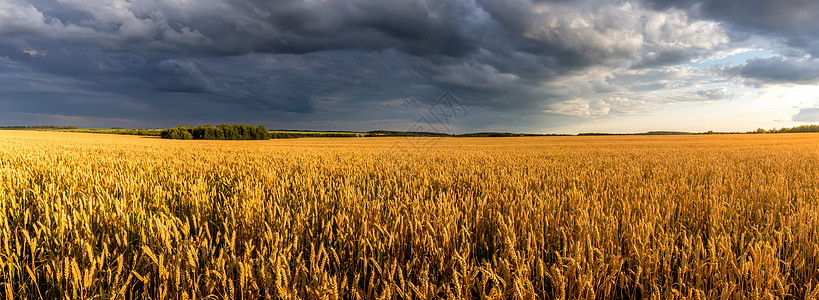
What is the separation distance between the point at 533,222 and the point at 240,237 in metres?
2.41

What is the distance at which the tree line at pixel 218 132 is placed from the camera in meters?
76.0

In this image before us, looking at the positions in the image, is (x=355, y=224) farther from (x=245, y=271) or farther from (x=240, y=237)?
(x=245, y=271)

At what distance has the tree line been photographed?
7600 centimetres

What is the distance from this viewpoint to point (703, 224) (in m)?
3.38

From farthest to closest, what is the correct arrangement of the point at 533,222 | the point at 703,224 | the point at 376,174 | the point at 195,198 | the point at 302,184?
the point at 376,174 < the point at 302,184 < the point at 195,198 < the point at 703,224 < the point at 533,222

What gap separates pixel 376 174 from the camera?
7047 mm

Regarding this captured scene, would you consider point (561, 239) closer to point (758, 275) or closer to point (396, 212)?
point (758, 275)

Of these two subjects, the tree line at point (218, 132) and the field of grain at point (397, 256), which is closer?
the field of grain at point (397, 256)

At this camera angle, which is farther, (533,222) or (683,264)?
(533,222)

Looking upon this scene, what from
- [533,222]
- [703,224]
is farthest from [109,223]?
[703,224]

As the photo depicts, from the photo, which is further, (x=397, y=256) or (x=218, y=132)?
(x=218, y=132)

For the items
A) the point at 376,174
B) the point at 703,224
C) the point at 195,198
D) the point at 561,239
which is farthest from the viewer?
the point at 376,174

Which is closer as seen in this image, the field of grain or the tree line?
the field of grain

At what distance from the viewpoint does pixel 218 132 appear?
76812mm
